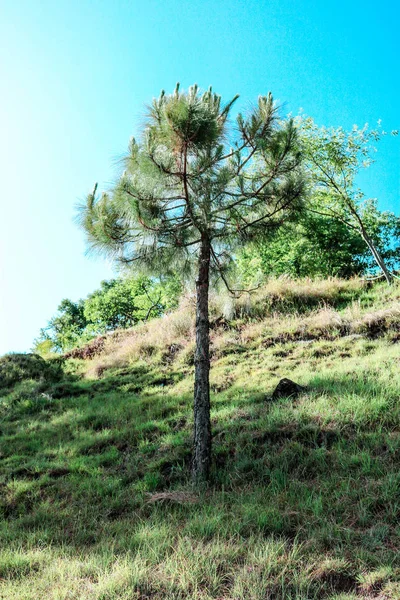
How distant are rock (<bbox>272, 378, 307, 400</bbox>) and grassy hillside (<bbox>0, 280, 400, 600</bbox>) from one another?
10.5 inches

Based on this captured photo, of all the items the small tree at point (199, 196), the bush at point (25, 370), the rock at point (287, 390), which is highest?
the small tree at point (199, 196)

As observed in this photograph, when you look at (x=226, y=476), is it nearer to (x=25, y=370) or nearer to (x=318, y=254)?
(x=25, y=370)

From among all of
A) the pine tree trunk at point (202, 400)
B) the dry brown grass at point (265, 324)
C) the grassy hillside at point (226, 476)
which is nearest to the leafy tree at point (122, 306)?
the dry brown grass at point (265, 324)

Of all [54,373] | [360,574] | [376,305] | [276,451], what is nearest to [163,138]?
[276,451]

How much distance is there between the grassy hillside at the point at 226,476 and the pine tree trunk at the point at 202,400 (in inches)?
8.3

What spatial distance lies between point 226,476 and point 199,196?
13.2ft

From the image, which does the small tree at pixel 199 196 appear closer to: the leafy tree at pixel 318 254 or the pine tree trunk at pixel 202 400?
the pine tree trunk at pixel 202 400

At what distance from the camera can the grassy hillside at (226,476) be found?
3445mm

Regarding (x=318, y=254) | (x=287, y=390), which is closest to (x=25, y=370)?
(x=287, y=390)

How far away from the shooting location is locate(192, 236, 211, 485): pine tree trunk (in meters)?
5.79

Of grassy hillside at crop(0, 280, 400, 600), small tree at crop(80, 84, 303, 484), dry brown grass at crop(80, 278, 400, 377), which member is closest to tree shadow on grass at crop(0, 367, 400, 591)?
grassy hillside at crop(0, 280, 400, 600)

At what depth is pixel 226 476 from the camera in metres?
5.59

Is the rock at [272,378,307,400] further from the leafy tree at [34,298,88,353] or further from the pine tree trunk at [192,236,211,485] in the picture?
the leafy tree at [34,298,88,353]

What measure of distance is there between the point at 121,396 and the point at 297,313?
5699mm
